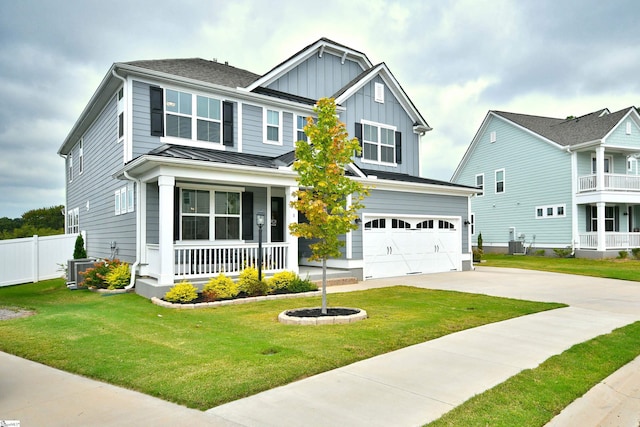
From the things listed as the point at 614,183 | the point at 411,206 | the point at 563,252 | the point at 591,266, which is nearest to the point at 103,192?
the point at 411,206

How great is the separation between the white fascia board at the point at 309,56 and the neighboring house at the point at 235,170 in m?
0.05

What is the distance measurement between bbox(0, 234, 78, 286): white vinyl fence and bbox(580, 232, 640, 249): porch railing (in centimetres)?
2500

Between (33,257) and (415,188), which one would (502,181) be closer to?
(415,188)

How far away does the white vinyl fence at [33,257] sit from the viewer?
14195 millimetres

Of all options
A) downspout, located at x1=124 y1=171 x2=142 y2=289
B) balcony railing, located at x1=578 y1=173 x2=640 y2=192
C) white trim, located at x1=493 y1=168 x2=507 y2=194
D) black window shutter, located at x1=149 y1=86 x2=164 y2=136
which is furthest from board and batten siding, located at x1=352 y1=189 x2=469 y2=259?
white trim, located at x1=493 y1=168 x2=507 y2=194

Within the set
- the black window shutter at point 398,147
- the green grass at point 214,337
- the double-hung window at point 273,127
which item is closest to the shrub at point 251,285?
the green grass at point 214,337

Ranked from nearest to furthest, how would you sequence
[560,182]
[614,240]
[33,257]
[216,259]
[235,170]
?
1. [235,170]
2. [216,259]
3. [33,257]
4. [614,240]
5. [560,182]

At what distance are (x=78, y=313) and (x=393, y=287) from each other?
311 inches

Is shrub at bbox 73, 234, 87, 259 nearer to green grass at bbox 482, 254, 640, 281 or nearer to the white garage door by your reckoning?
the white garage door

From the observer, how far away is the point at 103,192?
1538 centimetres

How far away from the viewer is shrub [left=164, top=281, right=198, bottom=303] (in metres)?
9.26

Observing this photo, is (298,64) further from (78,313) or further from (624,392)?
(624,392)

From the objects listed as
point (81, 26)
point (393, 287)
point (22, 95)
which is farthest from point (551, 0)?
point (22, 95)

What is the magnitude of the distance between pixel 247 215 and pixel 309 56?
7238 millimetres
